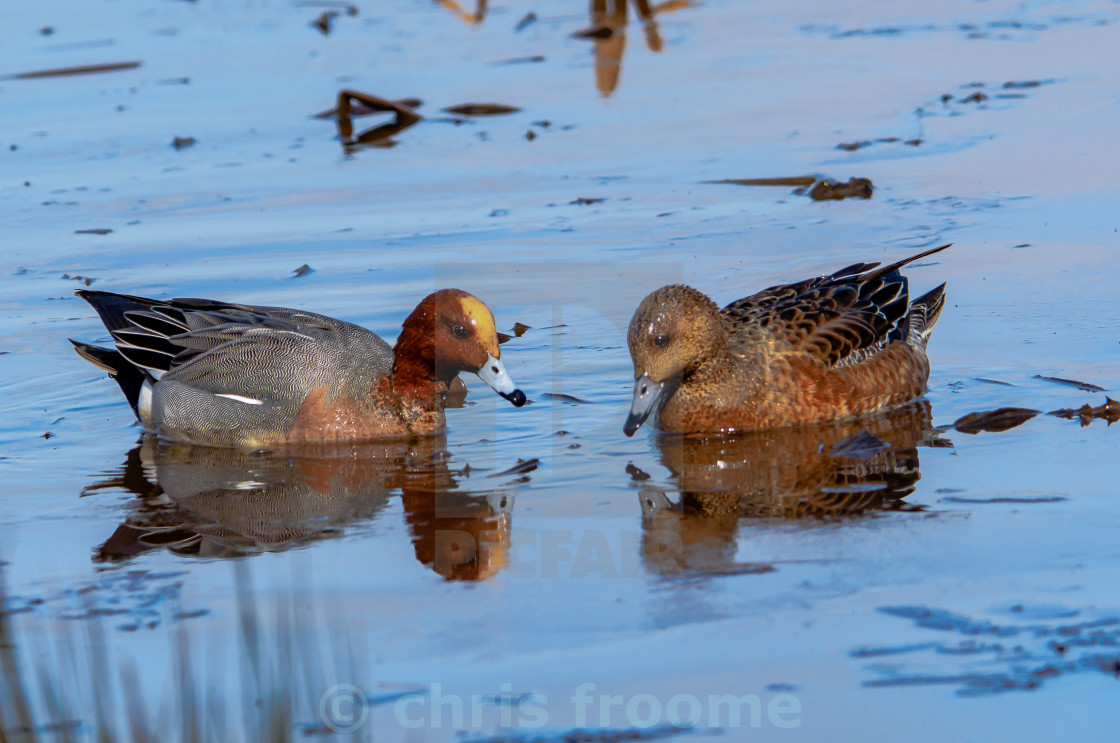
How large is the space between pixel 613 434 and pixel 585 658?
2.50 m

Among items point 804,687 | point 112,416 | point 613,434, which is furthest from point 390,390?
point 804,687

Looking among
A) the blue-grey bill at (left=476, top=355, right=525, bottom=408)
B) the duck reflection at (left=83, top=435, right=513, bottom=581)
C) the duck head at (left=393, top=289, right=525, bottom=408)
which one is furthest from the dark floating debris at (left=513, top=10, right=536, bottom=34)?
the blue-grey bill at (left=476, top=355, right=525, bottom=408)

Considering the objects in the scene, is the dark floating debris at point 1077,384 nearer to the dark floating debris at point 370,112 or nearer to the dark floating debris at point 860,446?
the dark floating debris at point 860,446

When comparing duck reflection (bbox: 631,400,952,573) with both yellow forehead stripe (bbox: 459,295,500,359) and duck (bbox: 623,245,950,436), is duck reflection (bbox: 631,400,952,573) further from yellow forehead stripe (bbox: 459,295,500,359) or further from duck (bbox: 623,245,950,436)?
yellow forehead stripe (bbox: 459,295,500,359)

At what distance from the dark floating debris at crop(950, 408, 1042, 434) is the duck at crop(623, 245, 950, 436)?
0.56 metres

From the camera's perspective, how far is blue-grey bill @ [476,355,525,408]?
21.5 ft

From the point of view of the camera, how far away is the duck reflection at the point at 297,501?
217 inches

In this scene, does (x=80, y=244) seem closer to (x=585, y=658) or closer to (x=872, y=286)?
(x=872, y=286)

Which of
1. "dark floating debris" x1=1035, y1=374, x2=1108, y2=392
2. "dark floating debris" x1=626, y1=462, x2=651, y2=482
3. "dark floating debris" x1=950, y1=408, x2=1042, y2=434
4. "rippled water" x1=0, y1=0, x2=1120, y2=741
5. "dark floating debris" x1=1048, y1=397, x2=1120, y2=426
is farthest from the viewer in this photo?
"dark floating debris" x1=1035, y1=374, x2=1108, y2=392

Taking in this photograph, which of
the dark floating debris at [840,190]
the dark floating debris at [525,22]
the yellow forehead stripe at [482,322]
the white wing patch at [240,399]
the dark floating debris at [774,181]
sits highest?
the dark floating debris at [525,22]

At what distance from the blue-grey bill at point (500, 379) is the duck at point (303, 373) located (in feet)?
0.04

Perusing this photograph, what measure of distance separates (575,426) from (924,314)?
2098 millimetres

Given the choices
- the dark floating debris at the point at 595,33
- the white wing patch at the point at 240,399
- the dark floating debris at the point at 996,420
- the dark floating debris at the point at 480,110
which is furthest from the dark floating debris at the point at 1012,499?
the dark floating debris at the point at 595,33

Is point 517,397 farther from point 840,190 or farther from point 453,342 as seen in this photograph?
point 840,190
